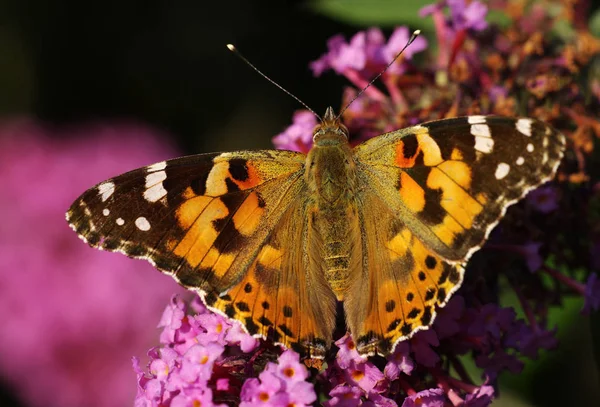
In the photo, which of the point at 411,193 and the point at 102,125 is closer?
the point at 411,193

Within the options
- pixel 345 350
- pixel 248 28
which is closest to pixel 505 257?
pixel 345 350

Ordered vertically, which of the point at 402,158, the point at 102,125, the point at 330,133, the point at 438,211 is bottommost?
the point at 438,211

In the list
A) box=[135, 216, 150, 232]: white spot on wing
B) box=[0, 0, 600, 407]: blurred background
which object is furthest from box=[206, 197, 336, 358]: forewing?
box=[0, 0, 600, 407]: blurred background

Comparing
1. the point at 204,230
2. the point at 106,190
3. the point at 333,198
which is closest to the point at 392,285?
the point at 333,198

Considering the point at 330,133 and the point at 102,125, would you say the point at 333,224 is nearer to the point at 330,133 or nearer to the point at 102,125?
the point at 330,133

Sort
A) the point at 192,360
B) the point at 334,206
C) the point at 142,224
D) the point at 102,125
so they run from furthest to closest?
the point at 102,125 < the point at 334,206 < the point at 142,224 < the point at 192,360

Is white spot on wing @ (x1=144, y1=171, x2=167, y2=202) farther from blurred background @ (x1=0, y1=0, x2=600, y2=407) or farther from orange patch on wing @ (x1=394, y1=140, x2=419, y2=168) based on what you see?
blurred background @ (x1=0, y1=0, x2=600, y2=407)

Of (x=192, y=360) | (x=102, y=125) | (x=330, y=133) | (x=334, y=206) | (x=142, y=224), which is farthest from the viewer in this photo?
(x=102, y=125)

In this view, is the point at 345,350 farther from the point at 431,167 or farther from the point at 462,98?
the point at 462,98
